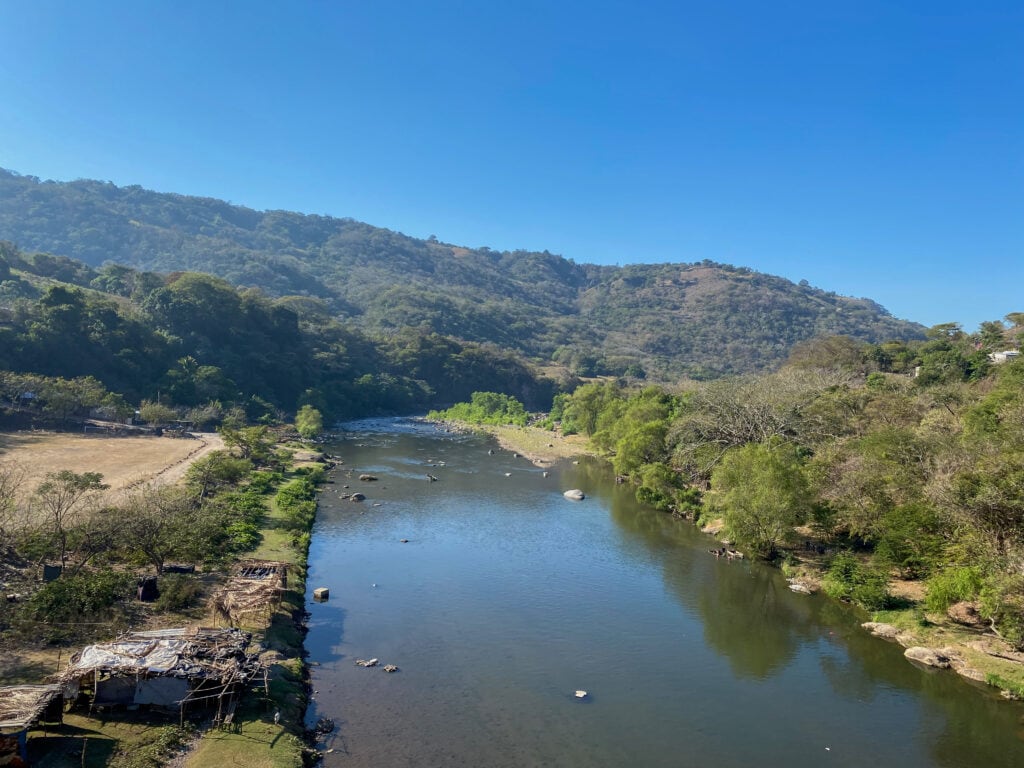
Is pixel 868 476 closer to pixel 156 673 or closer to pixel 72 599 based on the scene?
pixel 156 673

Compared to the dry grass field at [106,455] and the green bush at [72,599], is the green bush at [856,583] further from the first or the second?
the dry grass field at [106,455]

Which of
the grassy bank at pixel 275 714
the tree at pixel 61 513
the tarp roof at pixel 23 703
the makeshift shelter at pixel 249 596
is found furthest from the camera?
the tree at pixel 61 513

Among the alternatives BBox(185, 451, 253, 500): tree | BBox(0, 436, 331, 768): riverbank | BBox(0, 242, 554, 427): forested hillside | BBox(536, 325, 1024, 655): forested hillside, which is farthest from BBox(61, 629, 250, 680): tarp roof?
BBox(0, 242, 554, 427): forested hillside

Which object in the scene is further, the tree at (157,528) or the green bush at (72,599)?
the tree at (157,528)

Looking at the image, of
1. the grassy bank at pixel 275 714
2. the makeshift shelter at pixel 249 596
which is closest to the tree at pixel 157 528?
the makeshift shelter at pixel 249 596

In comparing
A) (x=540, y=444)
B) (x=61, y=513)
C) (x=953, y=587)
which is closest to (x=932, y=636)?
(x=953, y=587)

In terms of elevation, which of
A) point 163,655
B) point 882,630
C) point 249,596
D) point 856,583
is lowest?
point 249,596

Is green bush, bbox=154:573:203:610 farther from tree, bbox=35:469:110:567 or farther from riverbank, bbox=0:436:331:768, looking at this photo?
tree, bbox=35:469:110:567
